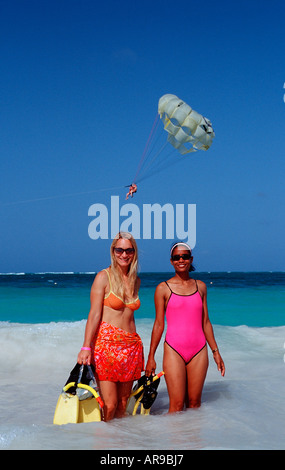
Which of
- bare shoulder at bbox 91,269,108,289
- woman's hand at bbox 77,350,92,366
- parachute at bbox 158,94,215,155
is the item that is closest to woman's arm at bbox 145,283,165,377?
bare shoulder at bbox 91,269,108,289

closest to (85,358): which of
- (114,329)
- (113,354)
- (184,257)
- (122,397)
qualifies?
(113,354)

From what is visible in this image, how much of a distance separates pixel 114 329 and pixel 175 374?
72 cm

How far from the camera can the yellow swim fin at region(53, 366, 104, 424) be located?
4070mm

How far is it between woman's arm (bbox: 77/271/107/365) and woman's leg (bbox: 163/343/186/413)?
738 millimetres

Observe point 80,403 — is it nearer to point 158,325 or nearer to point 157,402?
point 158,325

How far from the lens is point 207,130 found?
396 inches

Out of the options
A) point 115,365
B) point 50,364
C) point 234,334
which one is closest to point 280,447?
point 115,365

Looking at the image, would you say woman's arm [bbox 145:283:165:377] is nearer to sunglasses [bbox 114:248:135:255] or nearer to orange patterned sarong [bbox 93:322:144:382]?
orange patterned sarong [bbox 93:322:144:382]

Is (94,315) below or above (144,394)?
above

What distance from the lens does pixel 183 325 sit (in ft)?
14.4

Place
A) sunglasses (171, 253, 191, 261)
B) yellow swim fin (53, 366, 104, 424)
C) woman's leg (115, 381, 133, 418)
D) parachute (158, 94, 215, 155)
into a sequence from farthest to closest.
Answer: parachute (158, 94, 215, 155)
sunglasses (171, 253, 191, 261)
woman's leg (115, 381, 133, 418)
yellow swim fin (53, 366, 104, 424)
